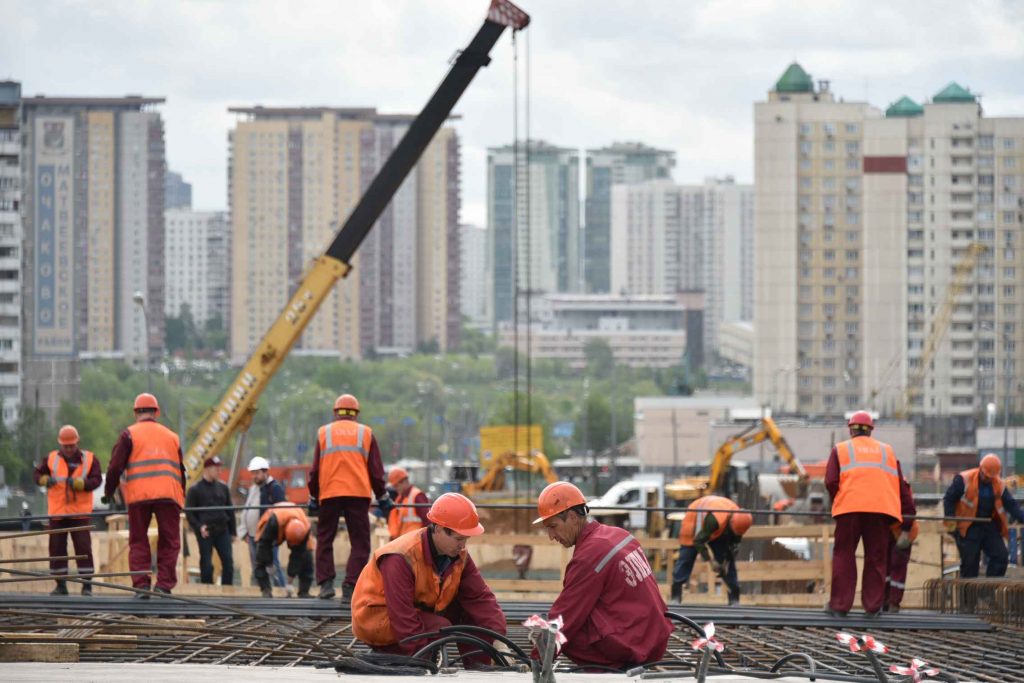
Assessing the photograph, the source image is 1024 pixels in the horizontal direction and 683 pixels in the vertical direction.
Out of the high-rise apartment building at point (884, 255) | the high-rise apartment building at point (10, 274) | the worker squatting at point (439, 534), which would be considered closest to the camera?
the worker squatting at point (439, 534)

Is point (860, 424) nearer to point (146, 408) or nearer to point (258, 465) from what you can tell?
point (146, 408)

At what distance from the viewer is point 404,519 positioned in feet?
56.6

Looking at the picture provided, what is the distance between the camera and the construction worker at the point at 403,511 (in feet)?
55.4

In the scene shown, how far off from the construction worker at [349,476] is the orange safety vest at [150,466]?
3.76 ft

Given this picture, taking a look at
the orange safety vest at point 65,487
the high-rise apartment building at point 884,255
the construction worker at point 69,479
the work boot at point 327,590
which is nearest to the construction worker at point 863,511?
the work boot at point 327,590

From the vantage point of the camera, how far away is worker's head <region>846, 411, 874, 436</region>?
13805 millimetres

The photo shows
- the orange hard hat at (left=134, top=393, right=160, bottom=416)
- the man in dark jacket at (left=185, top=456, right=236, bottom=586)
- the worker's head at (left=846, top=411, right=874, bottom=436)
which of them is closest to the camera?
the worker's head at (left=846, top=411, right=874, bottom=436)

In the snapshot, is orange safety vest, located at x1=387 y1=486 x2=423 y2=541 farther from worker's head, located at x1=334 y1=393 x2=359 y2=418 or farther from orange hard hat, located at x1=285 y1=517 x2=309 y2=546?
worker's head, located at x1=334 y1=393 x2=359 y2=418

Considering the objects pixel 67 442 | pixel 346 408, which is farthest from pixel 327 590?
pixel 67 442

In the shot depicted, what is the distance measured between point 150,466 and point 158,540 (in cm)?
61

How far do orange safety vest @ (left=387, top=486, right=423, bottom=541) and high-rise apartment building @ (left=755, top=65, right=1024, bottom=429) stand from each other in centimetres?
10919

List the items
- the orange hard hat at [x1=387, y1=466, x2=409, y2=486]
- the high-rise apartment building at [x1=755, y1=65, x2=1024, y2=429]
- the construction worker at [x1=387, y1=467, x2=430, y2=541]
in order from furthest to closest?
the high-rise apartment building at [x1=755, y1=65, x2=1024, y2=429], the orange hard hat at [x1=387, y1=466, x2=409, y2=486], the construction worker at [x1=387, y1=467, x2=430, y2=541]

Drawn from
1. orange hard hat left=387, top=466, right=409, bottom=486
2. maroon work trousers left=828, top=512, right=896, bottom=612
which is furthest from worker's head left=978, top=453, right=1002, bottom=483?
orange hard hat left=387, top=466, right=409, bottom=486

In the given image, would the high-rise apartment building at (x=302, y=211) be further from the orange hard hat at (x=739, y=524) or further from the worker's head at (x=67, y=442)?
the worker's head at (x=67, y=442)
